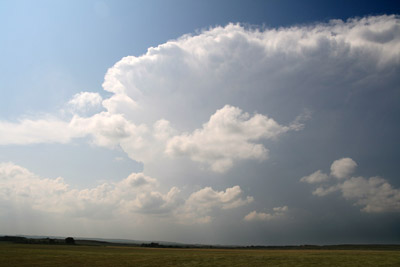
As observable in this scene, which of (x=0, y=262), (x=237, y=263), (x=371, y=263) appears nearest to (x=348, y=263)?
(x=371, y=263)

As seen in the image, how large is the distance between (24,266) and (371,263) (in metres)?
73.3

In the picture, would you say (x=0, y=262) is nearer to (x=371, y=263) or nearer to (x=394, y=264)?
(x=371, y=263)

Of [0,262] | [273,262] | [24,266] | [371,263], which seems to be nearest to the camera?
[24,266]

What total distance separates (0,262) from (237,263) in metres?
51.3

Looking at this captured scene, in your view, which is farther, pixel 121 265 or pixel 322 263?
pixel 322 263

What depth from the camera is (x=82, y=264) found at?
5822cm

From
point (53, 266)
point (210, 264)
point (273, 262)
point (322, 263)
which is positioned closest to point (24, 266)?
point (53, 266)

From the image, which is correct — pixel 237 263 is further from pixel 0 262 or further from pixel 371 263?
pixel 0 262

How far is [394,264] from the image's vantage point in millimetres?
58500

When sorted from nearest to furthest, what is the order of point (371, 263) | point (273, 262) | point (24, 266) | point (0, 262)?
point (24, 266) < point (0, 262) < point (371, 263) < point (273, 262)

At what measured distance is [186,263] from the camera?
62.4m

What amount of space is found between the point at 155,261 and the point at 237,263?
778 inches

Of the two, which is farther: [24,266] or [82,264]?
[82,264]

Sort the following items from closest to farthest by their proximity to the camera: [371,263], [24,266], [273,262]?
[24,266] → [371,263] → [273,262]
